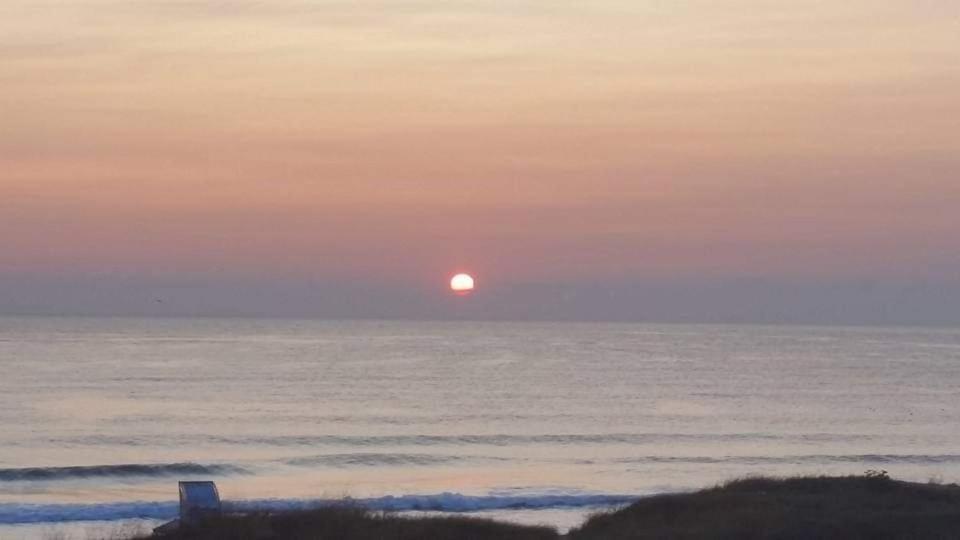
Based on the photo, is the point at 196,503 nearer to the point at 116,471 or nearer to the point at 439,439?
the point at 116,471

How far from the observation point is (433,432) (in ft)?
202

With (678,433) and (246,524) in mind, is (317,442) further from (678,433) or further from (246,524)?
(246,524)

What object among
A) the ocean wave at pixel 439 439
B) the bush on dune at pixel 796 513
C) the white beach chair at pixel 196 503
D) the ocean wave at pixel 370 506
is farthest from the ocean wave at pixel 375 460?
the white beach chair at pixel 196 503

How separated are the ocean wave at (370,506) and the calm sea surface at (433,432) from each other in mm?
94

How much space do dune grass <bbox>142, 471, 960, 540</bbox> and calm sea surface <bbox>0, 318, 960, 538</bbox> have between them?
7.03 metres

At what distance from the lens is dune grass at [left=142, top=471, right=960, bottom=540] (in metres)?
23.2

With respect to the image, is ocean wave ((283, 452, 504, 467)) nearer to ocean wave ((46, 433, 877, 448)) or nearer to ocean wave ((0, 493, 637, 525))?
ocean wave ((46, 433, 877, 448))

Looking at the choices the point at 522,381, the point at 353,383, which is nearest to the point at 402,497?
the point at 353,383

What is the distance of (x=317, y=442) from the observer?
5769cm

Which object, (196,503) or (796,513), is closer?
(196,503)

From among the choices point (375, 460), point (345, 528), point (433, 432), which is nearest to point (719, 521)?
point (345, 528)

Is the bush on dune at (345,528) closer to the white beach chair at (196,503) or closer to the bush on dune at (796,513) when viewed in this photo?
the white beach chair at (196,503)

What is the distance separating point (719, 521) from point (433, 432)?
3727 cm

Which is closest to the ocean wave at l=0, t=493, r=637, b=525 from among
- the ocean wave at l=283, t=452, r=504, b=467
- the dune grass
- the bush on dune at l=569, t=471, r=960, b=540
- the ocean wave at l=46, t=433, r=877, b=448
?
the bush on dune at l=569, t=471, r=960, b=540
